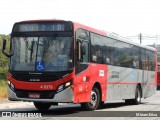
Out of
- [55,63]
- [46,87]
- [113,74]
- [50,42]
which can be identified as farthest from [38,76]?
[113,74]

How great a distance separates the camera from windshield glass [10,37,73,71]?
14703 mm

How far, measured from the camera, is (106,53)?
18.0 metres

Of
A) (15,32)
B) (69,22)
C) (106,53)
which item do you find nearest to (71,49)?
(69,22)

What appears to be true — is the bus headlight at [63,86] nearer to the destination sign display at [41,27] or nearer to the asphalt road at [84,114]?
the asphalt road at [84,114]

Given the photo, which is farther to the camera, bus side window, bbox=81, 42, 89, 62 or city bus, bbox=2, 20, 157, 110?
bus side window, bbox=81, 42, 89, 62

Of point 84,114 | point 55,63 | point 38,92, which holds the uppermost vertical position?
point 55,63

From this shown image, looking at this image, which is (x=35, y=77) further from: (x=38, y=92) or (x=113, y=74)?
(x=113, y=74)

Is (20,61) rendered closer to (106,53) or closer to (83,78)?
(83,78)

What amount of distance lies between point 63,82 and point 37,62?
45.8 inches

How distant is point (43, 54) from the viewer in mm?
14836

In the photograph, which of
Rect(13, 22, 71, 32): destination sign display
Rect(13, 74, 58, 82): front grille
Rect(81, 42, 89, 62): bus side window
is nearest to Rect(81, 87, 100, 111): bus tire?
Rect(81, 42, 89, 62): bus side window

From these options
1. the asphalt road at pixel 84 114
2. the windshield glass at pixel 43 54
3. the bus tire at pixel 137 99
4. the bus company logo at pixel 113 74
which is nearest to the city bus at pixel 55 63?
the windshield glass at pixel 43 54

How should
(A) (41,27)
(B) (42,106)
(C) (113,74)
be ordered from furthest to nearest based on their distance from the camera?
(C) (113,74) → (B) (42,106) → (A) (41,27)

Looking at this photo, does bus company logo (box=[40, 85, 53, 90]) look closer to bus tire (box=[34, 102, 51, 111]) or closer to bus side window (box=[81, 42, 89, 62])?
bus side window (box=[81, 42, 89, 62])
